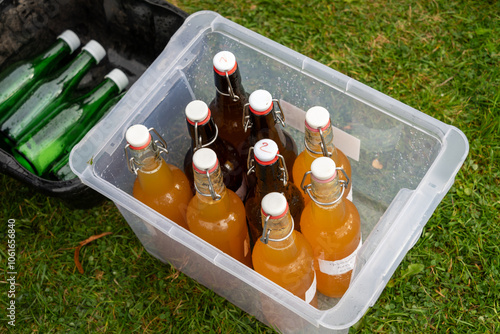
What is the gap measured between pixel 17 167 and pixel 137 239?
1.09ft

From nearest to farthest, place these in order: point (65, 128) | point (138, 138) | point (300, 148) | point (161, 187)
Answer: point (138, 138), point (161, 187), point (300, 148), point (65, 128)

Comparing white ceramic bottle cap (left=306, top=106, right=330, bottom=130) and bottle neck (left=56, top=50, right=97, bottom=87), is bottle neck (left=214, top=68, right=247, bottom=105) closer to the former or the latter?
white ceramic bottle cap (left=306, top=106, right=330, bottom=130)

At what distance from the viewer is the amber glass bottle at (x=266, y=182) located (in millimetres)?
903

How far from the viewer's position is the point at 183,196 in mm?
1110

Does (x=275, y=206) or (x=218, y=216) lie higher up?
(x=275, y=206)

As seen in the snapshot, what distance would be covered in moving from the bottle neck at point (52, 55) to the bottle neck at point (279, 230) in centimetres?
88

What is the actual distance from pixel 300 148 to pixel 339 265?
369 millimetres

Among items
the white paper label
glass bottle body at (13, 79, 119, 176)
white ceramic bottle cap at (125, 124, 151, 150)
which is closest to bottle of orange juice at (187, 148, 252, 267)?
white ceramic bottle cap at (125, 124, 151, 150)

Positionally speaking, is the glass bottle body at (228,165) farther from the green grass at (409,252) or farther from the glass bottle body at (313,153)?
the green grass at (409,252)

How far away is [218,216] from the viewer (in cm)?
102

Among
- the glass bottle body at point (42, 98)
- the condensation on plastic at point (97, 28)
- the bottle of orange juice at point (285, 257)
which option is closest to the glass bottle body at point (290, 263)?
the bottle of orange juice at point (285, 257)

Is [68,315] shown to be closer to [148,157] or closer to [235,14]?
[148,157]

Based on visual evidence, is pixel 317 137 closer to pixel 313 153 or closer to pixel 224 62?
pixel 313 153

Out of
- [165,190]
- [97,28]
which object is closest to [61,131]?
[97,28]
